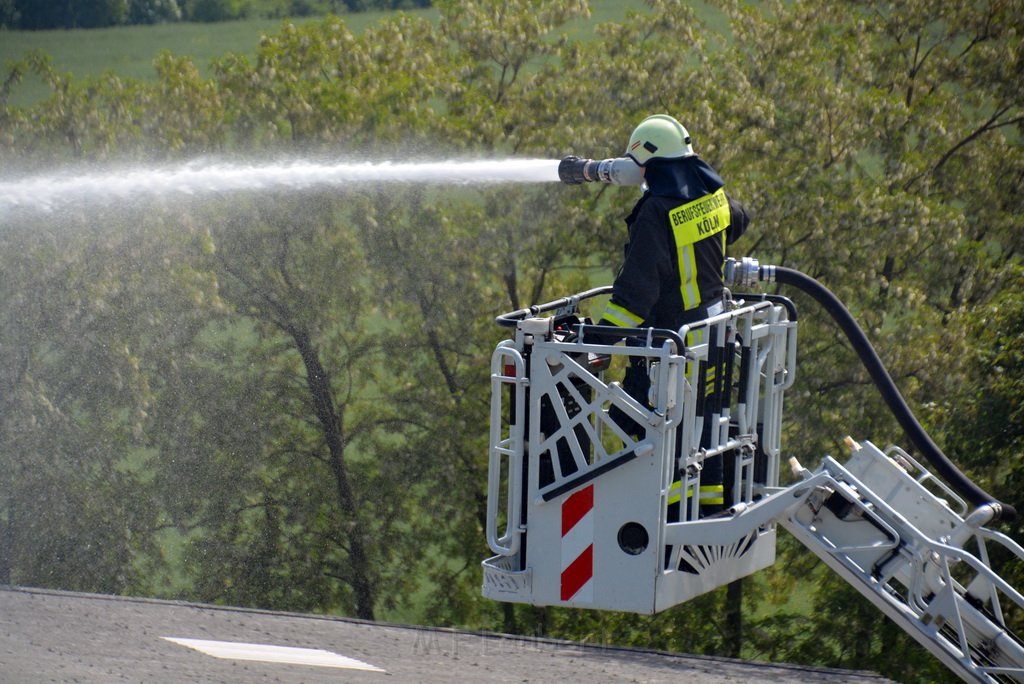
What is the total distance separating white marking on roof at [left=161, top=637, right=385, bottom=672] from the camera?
5293mm

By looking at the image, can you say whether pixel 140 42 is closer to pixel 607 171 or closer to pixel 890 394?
pixel 607 171

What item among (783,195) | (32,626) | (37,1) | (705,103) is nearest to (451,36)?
(705,103)

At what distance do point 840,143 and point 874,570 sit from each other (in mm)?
11255

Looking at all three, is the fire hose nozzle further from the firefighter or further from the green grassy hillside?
the green grassy hillside

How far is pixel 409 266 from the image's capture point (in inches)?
655

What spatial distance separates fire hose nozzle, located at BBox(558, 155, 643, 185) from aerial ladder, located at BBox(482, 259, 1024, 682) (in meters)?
0.69

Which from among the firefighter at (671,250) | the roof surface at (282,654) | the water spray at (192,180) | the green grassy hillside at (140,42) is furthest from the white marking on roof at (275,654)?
the green grassy hillside at (140,42)

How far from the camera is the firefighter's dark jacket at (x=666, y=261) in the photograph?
514 centimetres

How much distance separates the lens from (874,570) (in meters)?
5.02

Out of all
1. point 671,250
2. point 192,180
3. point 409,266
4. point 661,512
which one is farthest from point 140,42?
point 661,512

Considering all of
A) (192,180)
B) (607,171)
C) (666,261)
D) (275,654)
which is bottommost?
(275,654)

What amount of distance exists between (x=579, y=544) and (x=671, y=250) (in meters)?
1.33

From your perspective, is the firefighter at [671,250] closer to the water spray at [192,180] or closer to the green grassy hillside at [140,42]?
the water spray at [192,180]

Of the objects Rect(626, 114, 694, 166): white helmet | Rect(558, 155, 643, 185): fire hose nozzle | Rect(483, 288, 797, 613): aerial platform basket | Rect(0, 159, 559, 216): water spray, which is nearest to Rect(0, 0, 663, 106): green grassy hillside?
Rect(0, 159, 559, 216): water spray
